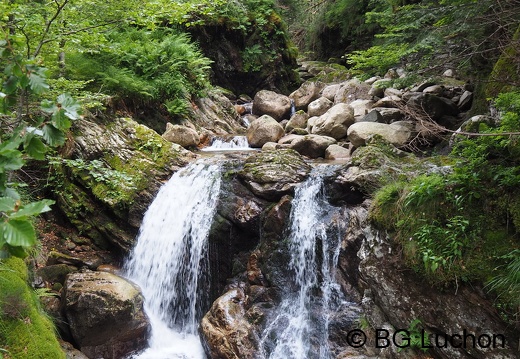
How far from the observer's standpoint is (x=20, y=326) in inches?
137

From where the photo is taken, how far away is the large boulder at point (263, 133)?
11.2m

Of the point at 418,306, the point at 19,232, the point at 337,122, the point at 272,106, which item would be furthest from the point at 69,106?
the point at 272,106

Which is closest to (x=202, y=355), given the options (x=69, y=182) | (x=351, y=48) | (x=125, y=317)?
(x=125, y=317)

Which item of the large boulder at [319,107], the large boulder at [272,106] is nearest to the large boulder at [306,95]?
the large boulder at [272,106]

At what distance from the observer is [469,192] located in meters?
3.96

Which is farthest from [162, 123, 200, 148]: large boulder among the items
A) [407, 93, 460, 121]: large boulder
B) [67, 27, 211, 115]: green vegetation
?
[407, 93, 460, 121]: large boulder

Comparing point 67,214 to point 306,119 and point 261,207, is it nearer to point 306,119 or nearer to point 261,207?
point 261,207

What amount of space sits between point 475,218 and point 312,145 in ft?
19.7

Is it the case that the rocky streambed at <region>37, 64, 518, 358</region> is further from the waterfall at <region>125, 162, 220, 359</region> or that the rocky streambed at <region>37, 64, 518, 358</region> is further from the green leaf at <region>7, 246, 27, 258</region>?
the green leaf at <region>7, 246, 27, 258</region>

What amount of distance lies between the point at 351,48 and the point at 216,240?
16589 millimetres

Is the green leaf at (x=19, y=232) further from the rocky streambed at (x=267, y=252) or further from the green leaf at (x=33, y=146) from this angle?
the rocky streambed at (x=267, y=252)

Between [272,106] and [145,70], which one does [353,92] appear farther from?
[145,70]

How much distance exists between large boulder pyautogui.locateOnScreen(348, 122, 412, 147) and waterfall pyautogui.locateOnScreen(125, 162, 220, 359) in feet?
12.1

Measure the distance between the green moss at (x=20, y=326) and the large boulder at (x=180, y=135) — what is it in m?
6.53
